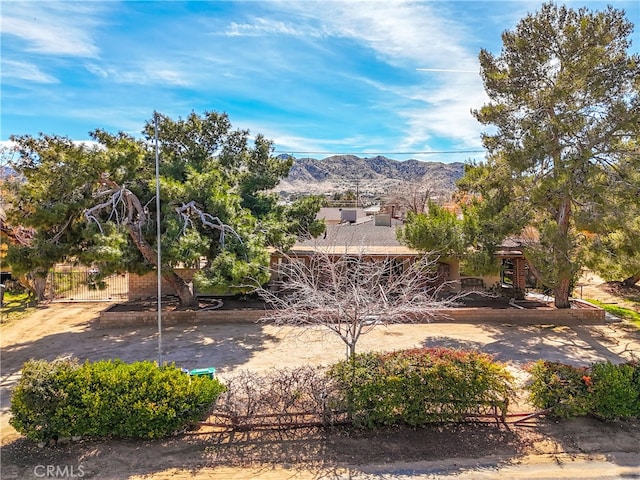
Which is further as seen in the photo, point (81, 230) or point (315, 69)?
point (315, 69)

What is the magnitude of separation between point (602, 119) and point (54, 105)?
725 inches

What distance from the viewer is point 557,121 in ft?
46.5

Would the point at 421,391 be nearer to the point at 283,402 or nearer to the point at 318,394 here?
the point at 318,394

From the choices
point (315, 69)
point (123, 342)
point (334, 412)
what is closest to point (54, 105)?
point (123, 342)

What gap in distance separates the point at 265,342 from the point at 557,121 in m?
12.3

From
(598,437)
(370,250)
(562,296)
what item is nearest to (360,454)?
(598,437)

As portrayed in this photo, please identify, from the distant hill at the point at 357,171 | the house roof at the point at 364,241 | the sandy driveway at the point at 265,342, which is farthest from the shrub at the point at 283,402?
the distant hill at the point at 357,171

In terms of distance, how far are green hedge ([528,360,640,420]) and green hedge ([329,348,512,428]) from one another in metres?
0.85

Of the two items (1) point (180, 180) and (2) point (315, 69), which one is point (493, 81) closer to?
(2) point (315, 69)

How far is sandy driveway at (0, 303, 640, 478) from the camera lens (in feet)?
43.0

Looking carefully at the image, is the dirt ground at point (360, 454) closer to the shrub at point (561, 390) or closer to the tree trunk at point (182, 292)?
the shrub at point (561, 390)

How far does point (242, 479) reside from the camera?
6.98 m

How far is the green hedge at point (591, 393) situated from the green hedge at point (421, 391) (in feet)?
2.79

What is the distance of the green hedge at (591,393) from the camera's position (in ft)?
27.6
